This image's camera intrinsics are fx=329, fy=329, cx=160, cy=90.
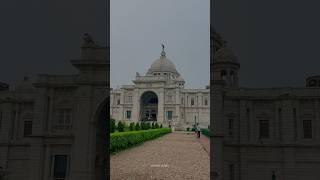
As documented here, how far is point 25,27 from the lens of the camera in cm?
295

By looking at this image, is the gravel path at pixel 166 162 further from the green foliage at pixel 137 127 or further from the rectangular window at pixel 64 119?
the green foliage at pixel 137 127

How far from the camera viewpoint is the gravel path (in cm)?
237

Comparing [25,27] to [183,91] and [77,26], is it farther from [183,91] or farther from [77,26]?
[183,91]

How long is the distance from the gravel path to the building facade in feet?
0.85
